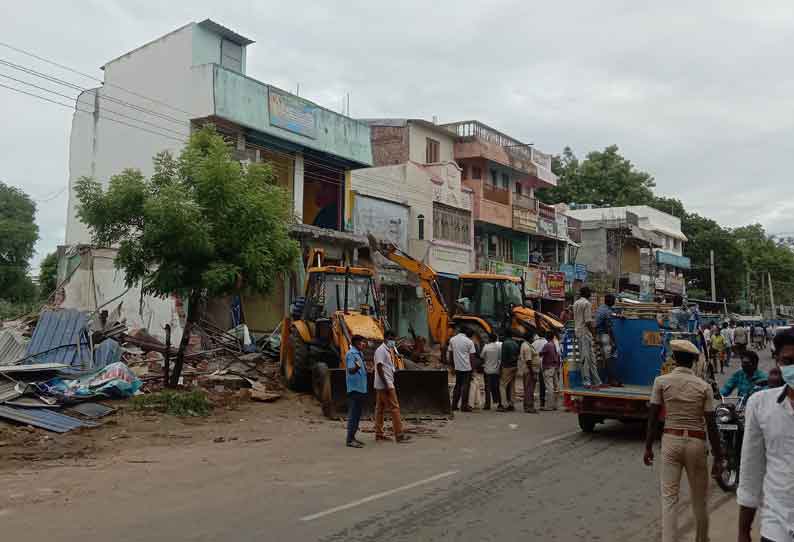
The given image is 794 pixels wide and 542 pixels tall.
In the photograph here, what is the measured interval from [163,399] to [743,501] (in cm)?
1220

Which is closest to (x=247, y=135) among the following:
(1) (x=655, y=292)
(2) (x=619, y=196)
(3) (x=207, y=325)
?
(3) (x=207, y=325)

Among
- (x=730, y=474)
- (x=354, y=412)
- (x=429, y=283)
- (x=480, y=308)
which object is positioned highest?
(x=429, y=283)

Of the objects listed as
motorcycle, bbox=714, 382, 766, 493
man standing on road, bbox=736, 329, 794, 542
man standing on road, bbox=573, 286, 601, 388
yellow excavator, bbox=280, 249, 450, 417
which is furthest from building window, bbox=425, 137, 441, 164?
man standing on road, bbox=736, 329, 794, 542

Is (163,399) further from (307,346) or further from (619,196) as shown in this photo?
(619,196)

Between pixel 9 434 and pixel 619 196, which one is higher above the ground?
pixel 619 196

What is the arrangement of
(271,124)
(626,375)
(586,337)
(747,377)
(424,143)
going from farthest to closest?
(424,143)
(271,124)
(626,375)
(586,337)
(747,377)

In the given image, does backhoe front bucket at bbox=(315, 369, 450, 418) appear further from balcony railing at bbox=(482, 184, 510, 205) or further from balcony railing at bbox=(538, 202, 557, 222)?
balcony railing at bbox=(538, 202, 557, 222)

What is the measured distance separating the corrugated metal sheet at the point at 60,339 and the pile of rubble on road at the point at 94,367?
0.8 inches

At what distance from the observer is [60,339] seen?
1661 cm

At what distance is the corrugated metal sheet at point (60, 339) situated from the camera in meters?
16.2

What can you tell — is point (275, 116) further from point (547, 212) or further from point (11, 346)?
point (547, 212)

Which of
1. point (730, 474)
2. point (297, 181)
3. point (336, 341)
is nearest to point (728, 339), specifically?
point (297, 181)

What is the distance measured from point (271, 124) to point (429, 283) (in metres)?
8.00

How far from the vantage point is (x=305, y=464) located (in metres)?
10.1
